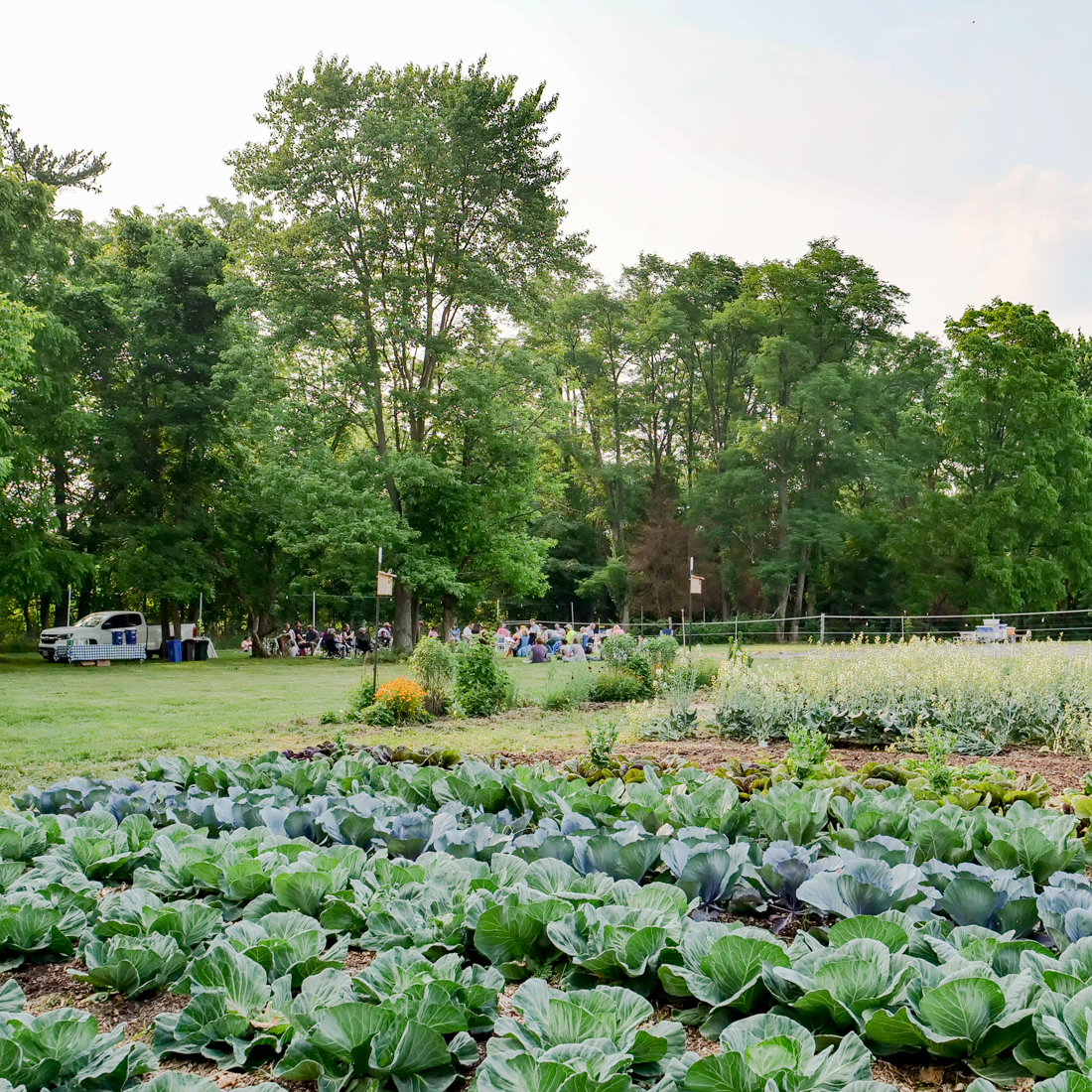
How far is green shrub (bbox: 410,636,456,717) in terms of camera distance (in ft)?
38.1

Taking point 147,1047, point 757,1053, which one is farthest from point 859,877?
point 147,1047

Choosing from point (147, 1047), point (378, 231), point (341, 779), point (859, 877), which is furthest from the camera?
point (378, 231)

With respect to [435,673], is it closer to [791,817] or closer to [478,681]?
[478,681]

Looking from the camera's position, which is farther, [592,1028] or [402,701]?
[402,701]

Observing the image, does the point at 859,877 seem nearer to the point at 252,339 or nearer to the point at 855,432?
the point at 252,339

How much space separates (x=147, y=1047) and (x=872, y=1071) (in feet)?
5.40

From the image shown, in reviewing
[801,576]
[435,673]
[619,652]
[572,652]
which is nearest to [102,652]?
[572,652]

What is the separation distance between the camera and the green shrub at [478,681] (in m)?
11.9

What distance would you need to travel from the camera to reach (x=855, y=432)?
36.9 m

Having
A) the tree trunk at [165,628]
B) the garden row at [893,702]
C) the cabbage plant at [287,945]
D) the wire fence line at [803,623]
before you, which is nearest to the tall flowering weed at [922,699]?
the garden row at [893,702]

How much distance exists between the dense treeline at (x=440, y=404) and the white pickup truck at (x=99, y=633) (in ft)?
3.45

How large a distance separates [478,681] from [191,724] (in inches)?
131

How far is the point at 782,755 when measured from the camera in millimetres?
7344

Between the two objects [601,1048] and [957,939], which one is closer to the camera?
[601,1048]
